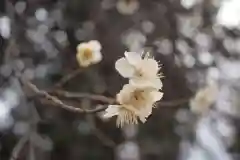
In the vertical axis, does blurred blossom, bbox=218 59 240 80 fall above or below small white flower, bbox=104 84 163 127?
above

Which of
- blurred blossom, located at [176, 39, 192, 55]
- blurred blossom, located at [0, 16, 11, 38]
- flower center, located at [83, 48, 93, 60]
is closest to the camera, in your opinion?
flower center, located at [83, 48, 93, 60]

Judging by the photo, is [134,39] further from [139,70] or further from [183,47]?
[139,70]

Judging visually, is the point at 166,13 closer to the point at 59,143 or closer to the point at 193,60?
the point at 193,60

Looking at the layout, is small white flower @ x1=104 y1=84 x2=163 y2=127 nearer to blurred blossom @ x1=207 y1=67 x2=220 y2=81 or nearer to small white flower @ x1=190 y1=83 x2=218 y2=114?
small white flower @ x1=190 y1=83 x2=218 y2=114

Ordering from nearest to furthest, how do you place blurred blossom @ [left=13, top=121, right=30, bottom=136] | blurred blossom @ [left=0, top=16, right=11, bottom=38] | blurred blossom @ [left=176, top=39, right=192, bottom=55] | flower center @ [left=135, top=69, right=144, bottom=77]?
flower center @ [left=135, top=69, right=144, bottom=77] < blurred blossom @ [left=0, top=16, right=11, bottom=38] < blurred blossom @ [left=13, top=121, right=30, bottom=136] < blurred blossom @ [left=176, top=39, right=192, bottom=55]

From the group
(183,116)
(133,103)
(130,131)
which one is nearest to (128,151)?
(130,131)

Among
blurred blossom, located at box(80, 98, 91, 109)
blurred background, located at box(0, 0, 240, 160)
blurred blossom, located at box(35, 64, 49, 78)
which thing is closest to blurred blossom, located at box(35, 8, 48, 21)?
blurred background, located at box(0, 0, 240, 160)

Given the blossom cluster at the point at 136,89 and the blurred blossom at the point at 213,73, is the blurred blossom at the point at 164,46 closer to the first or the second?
the blurred blossom at the point at 213,73
